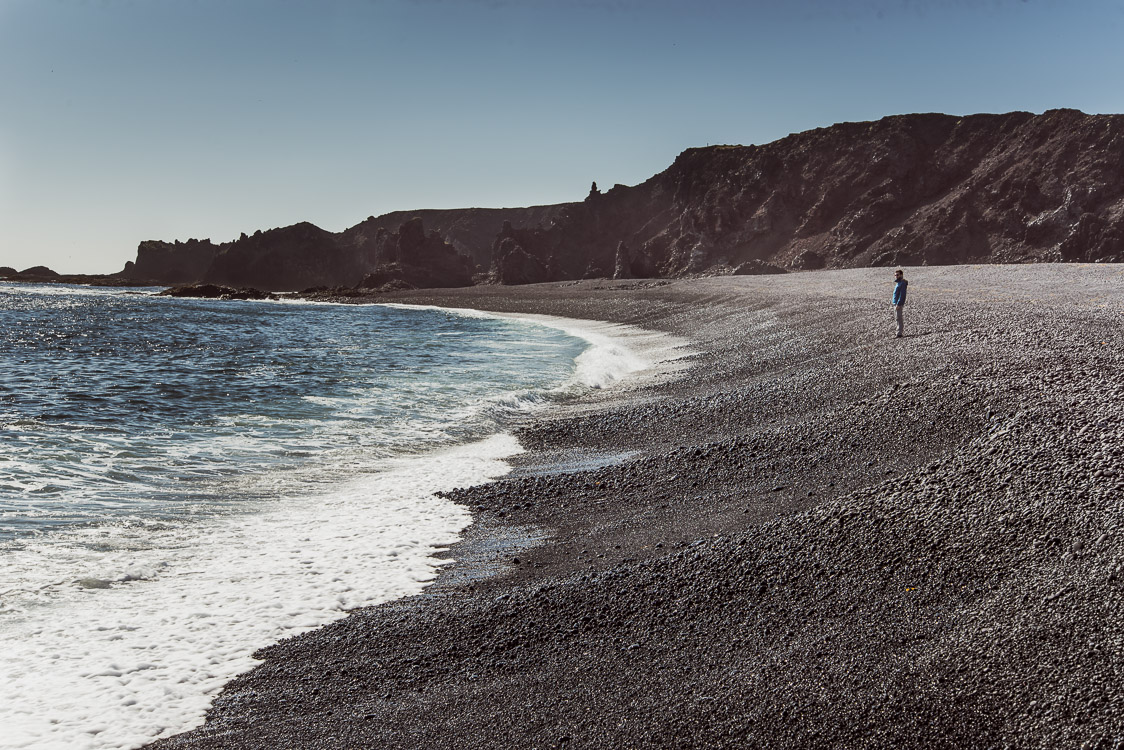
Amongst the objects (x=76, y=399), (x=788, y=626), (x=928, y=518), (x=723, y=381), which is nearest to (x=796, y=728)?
(x=788, y=626)

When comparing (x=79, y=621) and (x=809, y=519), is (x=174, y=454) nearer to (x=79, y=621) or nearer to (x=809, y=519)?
(x=79, y=621)

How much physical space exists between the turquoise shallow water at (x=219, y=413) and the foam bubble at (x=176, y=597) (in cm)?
106

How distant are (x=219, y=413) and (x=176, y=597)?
10.0 m

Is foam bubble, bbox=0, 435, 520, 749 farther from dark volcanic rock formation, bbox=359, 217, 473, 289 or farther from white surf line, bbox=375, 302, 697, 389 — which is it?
dark volcanic rock formation, bbox=359, 217, 473, 289

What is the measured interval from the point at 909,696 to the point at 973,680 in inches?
17.7

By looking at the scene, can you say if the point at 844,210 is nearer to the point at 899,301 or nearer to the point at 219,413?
the point at 899,301

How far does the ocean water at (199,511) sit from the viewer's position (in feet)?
18.4

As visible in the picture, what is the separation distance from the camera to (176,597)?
689 centimetres

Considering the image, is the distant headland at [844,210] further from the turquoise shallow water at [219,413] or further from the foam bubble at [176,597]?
the foam bubble at [176,597]

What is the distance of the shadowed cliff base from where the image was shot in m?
4.73

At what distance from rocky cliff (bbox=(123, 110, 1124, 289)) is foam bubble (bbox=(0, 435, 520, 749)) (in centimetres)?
7813

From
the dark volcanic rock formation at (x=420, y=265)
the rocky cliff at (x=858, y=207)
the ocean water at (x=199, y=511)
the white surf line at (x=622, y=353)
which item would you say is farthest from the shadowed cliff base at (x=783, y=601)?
the dark volcanic rock formation at (x=420, y=265)

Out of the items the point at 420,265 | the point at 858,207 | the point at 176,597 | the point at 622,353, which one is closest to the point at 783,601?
the point at 176,597

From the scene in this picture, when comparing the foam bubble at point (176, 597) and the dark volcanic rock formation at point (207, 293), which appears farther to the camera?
the dark volcanic rock formation at point (207, 293)
